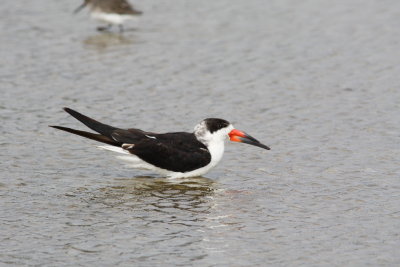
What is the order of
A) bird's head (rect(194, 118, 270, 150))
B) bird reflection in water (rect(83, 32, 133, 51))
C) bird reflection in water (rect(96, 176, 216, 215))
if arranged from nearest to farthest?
bird reflection in water (rect(96, 176, 216, 215))
bird's head (rect(194, 118, 270, 150))
bird reflection in water (rect(83, 32, 133, 51))

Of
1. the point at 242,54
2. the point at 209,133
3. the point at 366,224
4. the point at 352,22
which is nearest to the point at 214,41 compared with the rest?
the point at 242,54

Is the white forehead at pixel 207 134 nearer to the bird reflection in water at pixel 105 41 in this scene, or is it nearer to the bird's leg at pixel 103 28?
the bird reflection in water at pixel 105 41

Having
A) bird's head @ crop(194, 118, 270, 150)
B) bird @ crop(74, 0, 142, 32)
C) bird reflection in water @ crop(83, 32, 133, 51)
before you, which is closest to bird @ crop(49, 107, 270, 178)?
bird's head @ crop(194, 118, 270, 150)

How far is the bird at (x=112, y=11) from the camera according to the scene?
17734 millimetres

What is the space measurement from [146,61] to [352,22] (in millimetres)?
4589

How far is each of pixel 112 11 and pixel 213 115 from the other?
250 inches

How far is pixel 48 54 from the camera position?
15.2m

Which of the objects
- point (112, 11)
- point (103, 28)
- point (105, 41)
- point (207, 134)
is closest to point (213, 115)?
point (207, 134)

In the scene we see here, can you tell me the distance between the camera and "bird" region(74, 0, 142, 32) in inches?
698

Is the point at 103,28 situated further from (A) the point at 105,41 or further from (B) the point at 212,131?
(B) the point at 212,131

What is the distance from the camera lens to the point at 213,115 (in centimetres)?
1205

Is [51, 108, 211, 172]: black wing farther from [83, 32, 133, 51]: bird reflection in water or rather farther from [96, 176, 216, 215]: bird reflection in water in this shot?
[83, 32, 133, 51]: bird reflection in water

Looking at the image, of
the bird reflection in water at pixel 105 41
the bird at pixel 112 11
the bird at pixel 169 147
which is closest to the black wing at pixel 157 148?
the bird at pixel 169 147

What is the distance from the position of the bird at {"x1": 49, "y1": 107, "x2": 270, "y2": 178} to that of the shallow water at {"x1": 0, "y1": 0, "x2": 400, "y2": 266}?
197 mm
